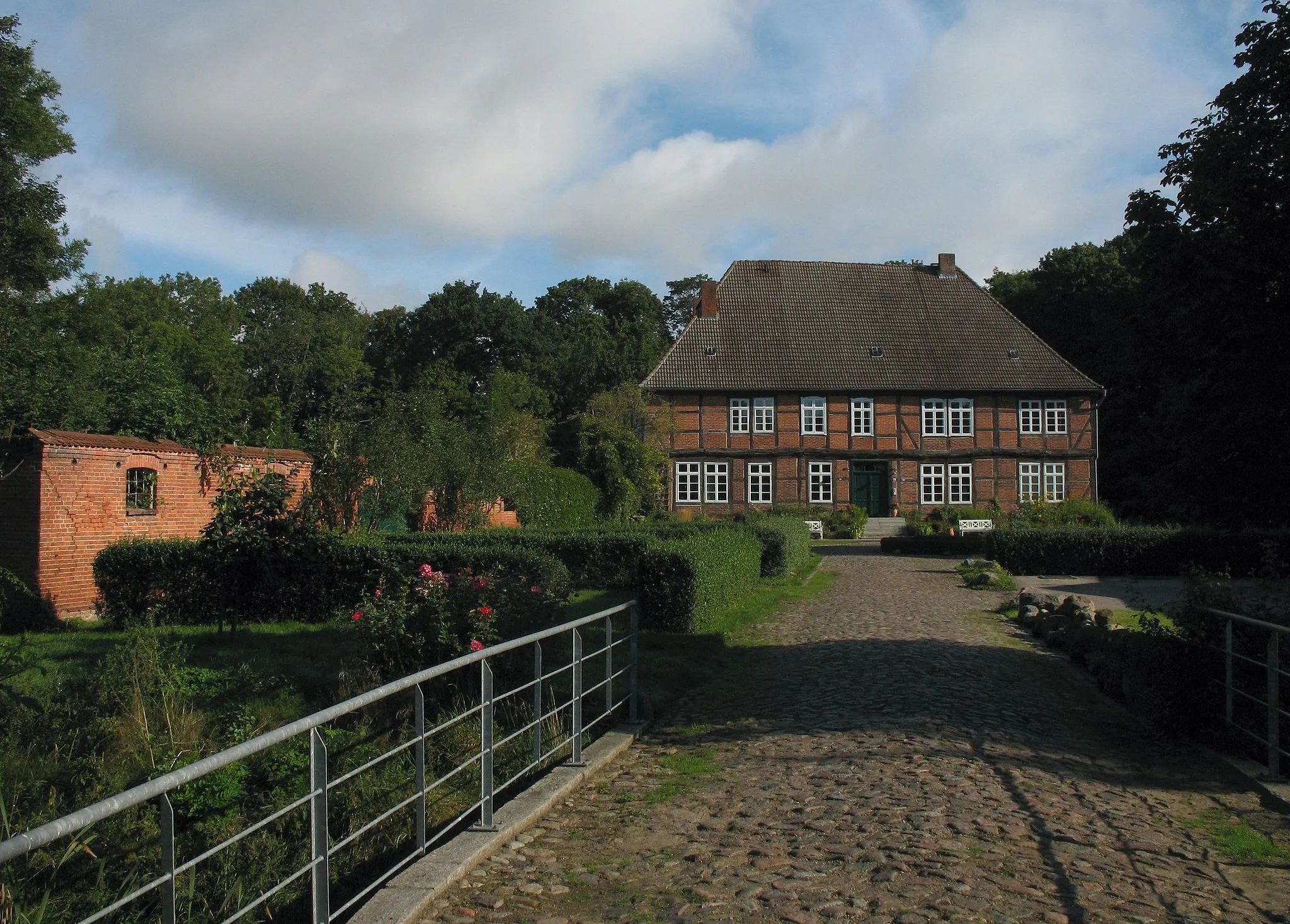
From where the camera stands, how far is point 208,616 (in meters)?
16.7

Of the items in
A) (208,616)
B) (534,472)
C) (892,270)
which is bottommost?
(208,616)

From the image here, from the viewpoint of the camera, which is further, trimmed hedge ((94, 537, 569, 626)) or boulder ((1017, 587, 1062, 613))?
trimmed hedge ((94, 537, 569, 626))

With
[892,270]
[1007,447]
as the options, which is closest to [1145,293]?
[1007,447]

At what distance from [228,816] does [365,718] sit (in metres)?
2.17

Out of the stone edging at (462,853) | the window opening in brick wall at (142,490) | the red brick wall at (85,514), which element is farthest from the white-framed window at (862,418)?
the stone edging at (462,853)

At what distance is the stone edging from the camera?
435 centimetres

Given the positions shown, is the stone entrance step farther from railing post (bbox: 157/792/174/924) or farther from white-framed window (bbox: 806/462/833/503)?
railing post (bbox: 157/792/174/924)

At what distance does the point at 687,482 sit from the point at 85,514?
2760 cm

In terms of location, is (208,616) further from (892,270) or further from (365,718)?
(892,270)

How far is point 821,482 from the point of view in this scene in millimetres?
42906

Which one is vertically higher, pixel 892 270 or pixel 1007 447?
pixel 892 270

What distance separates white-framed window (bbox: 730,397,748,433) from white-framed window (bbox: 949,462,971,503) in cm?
826

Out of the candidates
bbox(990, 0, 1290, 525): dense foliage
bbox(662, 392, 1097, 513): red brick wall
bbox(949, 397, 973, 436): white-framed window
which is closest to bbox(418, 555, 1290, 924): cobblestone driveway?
bbox(990, 0, 1290, 525): dense foliage

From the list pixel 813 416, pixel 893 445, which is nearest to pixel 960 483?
pixel 893 445
